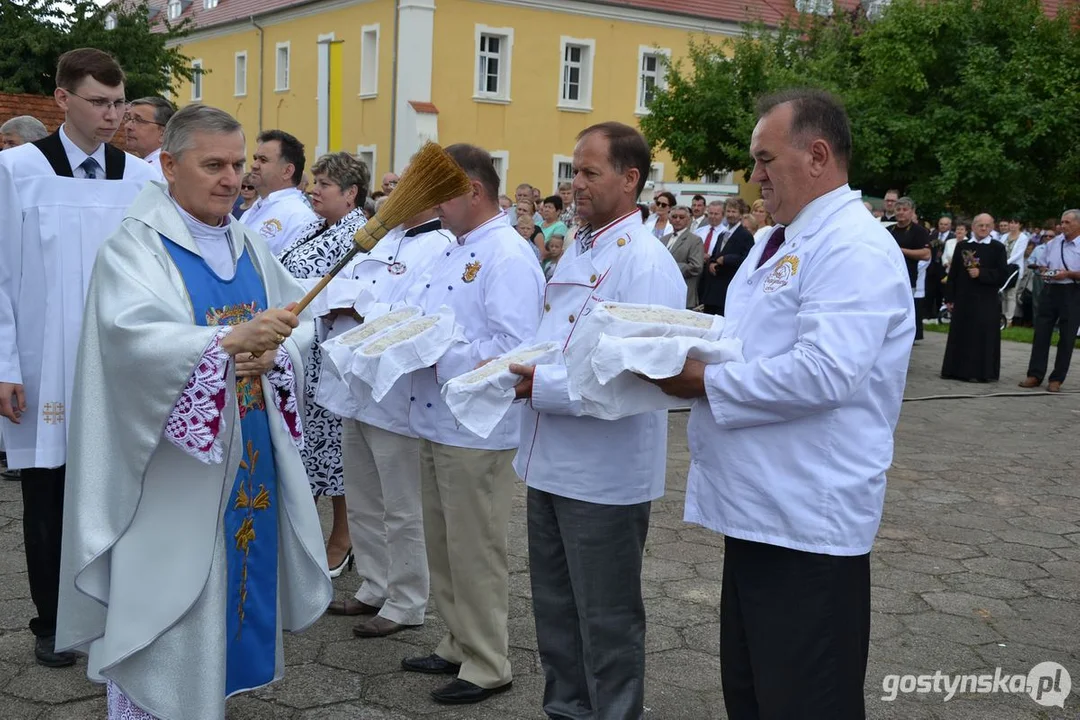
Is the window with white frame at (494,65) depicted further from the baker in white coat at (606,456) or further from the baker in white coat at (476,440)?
the baker in white coat at (606,456)

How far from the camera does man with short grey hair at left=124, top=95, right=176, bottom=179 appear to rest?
6.85 m

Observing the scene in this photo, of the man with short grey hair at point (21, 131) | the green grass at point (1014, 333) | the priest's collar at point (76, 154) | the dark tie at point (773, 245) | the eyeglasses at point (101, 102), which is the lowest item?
the green grass at point (1014, 333)

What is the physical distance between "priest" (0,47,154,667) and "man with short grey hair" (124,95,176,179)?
2.34 meters

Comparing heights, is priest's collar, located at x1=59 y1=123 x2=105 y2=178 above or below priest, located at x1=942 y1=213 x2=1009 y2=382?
above

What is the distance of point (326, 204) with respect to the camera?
5.53 meters

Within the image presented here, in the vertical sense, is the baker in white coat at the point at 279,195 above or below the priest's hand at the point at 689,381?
above

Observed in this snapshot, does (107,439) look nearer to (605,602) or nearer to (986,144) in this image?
(605,602)

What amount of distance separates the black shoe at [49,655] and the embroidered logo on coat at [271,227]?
228cm

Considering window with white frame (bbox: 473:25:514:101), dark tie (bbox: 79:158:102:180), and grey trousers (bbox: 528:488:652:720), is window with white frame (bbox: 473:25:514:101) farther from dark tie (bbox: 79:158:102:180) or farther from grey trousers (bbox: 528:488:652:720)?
grey trousers (bbox: 528:488:652:720)

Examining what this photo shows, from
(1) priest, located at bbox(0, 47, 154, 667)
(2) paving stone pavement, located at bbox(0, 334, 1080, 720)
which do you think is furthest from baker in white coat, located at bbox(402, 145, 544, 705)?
(1) priest, located at bbox(0, 47, 154, 667)

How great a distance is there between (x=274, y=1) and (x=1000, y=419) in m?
32.8

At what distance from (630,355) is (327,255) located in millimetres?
2814

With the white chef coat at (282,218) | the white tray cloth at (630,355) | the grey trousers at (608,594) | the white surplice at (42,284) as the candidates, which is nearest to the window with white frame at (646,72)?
the white chef coat at (282,218)

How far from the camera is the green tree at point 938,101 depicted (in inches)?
1094
